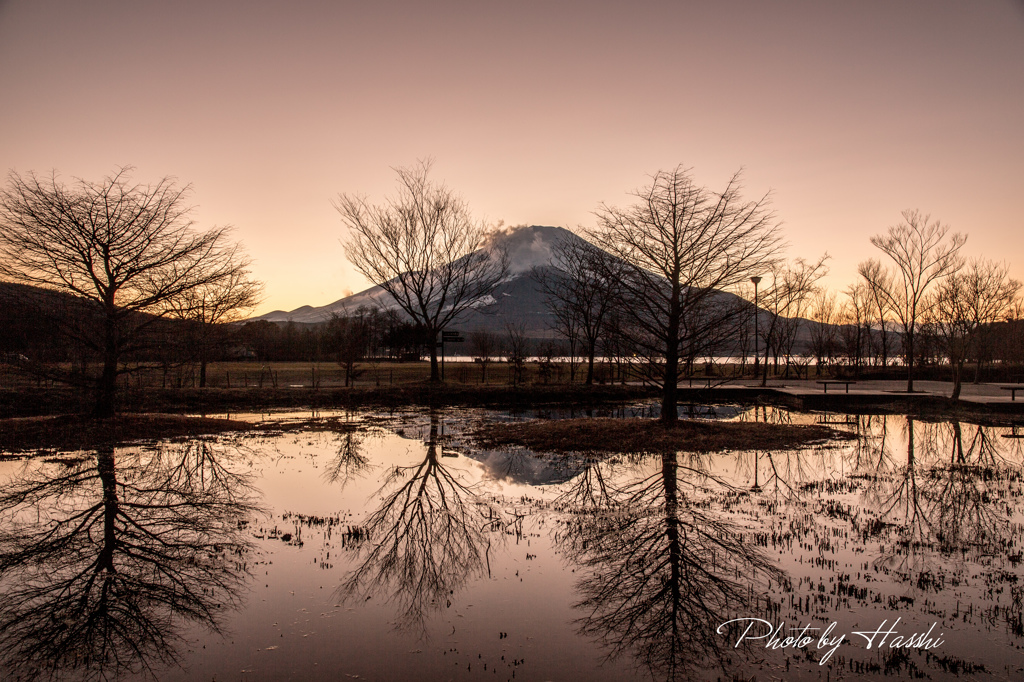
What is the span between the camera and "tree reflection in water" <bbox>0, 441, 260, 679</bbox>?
20.8 feet

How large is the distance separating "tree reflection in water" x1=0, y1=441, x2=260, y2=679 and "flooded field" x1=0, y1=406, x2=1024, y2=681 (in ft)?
0.14

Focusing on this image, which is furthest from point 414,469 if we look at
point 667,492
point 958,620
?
point 958,620

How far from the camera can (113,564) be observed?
8.76 m

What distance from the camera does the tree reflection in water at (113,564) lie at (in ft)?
20.8

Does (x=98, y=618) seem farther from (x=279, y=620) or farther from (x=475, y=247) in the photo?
(x=475, y=247)

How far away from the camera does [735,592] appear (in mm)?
7664

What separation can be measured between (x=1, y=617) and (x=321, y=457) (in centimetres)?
1081

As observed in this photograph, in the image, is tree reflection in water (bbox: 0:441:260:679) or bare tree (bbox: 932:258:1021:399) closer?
tree reflection in water (bbox: 0:441:260:679)

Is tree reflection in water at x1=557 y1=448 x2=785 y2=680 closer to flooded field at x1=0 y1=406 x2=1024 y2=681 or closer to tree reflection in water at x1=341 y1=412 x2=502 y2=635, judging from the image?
flooded field at x1=0 y1=406 x2=1024 y2=681

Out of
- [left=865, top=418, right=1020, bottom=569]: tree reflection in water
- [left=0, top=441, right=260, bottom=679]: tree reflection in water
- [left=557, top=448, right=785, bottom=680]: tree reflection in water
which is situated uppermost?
[left=865, top=418, right=1020, bottom=569]: tree reflection in water

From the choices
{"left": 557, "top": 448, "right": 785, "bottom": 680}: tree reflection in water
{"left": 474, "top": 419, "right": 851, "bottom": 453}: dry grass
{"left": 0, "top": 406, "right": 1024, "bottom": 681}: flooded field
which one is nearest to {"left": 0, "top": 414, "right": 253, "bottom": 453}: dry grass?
{"left": 0, "top": 406, "right": 1024, "bottom": 681}: flooded field

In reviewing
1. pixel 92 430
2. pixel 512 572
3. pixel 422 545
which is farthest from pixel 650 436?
pixel 92 430

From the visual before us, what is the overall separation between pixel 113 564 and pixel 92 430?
15525mm

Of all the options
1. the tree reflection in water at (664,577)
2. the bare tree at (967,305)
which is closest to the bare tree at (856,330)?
the bare tree at (967,305)
